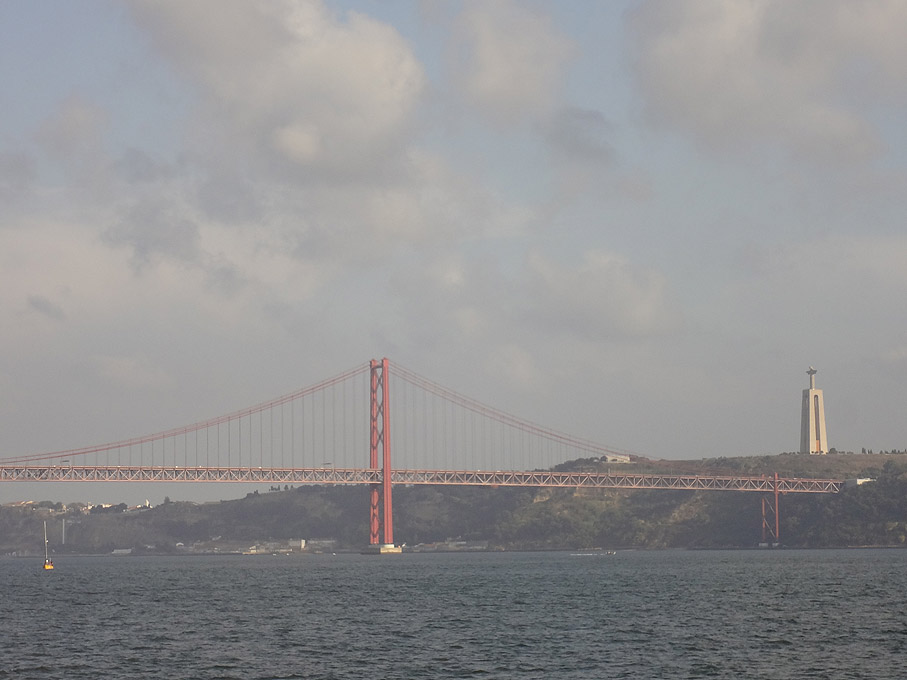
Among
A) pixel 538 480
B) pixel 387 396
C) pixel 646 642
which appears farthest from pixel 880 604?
pixel 538 480

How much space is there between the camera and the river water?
39625 millimetres

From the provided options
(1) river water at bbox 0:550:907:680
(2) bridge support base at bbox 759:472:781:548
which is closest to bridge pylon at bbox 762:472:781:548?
(2) bridge support base at bbox 759:472:781:548

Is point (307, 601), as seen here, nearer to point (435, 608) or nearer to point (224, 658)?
point (435, 608)

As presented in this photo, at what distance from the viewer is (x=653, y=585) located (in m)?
80.2

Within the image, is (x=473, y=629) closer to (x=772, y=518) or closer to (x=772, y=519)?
(x=772, y=519)

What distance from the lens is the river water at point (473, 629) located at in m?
39.6

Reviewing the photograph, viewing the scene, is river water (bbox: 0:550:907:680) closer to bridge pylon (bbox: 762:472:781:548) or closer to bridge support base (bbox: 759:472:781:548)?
bridge support base (bbox: 759:472:781:548)

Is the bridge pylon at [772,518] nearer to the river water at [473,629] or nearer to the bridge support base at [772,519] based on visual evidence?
the bridge support base at [772,519]

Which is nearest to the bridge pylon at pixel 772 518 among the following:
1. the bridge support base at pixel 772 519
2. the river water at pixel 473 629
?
the bridge support base at pixel 772 519

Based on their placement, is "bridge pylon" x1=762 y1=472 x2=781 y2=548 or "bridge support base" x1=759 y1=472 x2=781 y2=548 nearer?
"bridge support base" x1=759 y1=472 x2=781 y2=548

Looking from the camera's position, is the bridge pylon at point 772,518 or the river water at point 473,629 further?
the bridge pylon at point 772,518

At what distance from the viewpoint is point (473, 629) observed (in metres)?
51.4

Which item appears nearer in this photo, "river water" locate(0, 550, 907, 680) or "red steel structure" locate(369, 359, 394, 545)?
"river water" locate(0, 550, 907, 680)

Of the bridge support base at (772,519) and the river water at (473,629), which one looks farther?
the bridge support base at (772,519)
